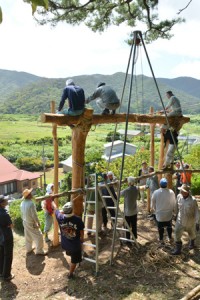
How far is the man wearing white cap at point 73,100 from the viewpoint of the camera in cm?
608

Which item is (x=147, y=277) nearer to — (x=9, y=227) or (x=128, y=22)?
(x=9, y=227)

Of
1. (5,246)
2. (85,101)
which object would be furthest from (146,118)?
(5,246)

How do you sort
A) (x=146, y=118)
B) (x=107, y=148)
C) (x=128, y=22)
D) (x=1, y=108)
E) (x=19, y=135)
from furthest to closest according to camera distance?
(x=1, y=108)
(x=19, y=135)
(x=107, y=148)
(x=128, y=22)
(x=146, y=118)

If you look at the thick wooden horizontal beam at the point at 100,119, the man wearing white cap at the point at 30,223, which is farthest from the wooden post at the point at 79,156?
the man wearing white cap at the point at 30,223

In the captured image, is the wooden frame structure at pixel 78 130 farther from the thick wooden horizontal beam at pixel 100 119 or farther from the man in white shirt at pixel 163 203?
the man in white shirt at pixel 163 203

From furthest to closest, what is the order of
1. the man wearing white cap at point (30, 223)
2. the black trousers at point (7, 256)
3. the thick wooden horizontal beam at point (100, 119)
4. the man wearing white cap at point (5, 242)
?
the man wearing white cap at point (30, 223) → the thick wooden horizontal beam at point (100, 119) → the black trousers at point (7, 256) → the man wearing white cap at point (5, 242)

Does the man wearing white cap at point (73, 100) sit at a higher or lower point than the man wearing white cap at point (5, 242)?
higher

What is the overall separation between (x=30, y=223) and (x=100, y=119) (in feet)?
9.10

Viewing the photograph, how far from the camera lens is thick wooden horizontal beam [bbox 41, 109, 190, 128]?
6.04m

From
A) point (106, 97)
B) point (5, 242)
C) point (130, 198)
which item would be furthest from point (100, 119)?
point (5, 242)

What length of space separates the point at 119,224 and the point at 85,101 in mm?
3989

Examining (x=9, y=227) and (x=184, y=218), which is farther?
(x=184, y=218)

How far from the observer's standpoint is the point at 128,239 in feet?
22.6

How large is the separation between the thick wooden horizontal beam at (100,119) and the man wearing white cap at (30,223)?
1.61 m
